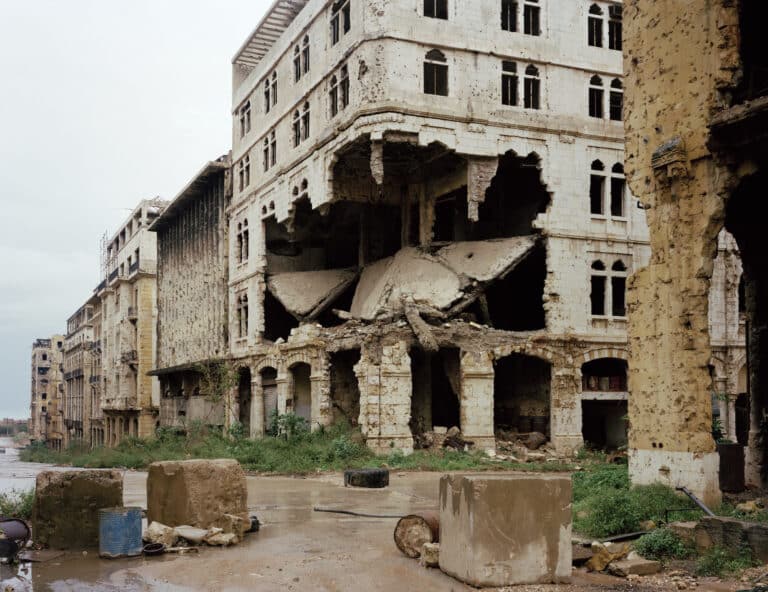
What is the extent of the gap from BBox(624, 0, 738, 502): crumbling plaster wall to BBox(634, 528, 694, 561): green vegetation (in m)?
2.31

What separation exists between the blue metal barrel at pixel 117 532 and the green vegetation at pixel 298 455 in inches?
512

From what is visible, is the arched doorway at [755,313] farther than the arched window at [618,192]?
No

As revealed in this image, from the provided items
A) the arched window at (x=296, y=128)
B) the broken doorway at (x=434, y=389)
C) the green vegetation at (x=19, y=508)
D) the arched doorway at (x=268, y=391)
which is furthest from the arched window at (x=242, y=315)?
the green vegetation at (x=19, y=508)

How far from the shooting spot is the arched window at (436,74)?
90.7 feet

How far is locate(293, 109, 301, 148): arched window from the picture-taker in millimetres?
32969

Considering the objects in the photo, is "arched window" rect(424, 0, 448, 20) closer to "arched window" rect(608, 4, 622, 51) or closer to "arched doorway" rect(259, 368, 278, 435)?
"arched window" rect(608, 4, 622, 51)

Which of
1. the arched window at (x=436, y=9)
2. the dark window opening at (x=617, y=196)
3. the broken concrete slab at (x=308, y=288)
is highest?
the arched window at (x=436, y=9)

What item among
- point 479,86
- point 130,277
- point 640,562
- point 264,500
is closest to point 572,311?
point 479,86

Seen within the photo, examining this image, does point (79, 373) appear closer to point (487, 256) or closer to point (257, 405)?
point (257, 405)

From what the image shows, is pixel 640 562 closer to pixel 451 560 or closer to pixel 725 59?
pixel 451 560

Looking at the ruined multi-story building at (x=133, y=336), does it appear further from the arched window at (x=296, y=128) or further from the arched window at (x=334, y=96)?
the arched window at (x=334, y=96)

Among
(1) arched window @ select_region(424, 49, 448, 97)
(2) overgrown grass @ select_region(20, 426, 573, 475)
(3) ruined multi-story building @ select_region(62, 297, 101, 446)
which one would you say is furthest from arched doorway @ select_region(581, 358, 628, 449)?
(3) ruined multi-story building @ select_region(62, 297, 101, 446)

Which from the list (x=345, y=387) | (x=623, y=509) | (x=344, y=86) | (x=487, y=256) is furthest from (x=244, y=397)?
(x=623, y=509)

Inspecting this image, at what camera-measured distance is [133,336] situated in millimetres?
61000
